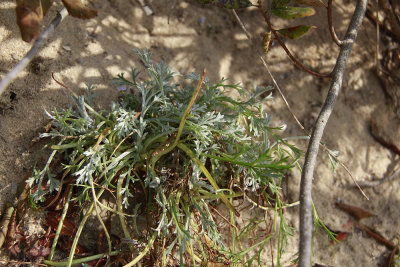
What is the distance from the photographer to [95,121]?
59.8 inches

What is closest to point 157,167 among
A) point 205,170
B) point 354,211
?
point 205,170

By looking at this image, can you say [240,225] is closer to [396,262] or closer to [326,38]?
[396,262]

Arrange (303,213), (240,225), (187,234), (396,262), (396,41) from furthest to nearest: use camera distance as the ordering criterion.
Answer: (396,41) → (396,262) → (240,225) → (187,234) → (303,213)

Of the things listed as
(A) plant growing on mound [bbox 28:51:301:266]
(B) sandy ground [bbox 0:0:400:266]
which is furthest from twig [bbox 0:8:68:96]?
(B) sandy ground [bbox 0:0:400:266]

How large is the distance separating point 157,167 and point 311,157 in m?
0.62

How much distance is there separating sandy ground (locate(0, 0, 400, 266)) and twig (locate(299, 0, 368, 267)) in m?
0.40

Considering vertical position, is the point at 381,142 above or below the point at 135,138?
below

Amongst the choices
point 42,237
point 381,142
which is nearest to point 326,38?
point 381,142

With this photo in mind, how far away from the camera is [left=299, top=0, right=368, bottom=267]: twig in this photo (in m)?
1.18

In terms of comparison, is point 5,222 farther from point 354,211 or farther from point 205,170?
point 354,211

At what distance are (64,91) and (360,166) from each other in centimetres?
164

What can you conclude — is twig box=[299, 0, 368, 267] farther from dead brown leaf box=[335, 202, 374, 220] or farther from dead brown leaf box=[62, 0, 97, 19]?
dead brown leaf box=[62, 0, 97, 19]

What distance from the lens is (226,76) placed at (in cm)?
195

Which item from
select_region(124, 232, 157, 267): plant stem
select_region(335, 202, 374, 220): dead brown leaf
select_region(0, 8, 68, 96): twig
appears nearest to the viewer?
select_region(0, 8, 68, 96): twig
